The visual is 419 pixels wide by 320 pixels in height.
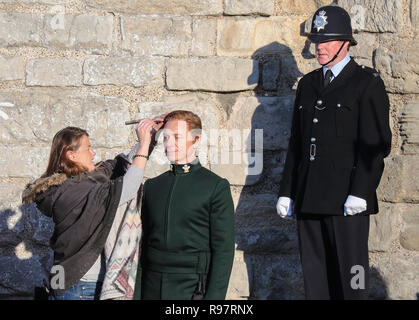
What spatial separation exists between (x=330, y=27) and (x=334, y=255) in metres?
1.09

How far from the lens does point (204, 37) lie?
391 centimetres

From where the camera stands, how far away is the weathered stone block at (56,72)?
156 inches

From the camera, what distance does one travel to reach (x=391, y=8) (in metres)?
3.68

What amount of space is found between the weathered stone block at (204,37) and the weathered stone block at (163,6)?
68mm

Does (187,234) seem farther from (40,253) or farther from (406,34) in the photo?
(406,34)

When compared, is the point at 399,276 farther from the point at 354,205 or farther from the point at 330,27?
the point at 330,27

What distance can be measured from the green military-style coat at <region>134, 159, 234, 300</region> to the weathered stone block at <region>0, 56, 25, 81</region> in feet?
5.02

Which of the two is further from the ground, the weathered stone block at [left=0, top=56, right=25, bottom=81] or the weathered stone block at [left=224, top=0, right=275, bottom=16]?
Result: the weathered stone block at [left=224, top=0, right=275, bottom=16]

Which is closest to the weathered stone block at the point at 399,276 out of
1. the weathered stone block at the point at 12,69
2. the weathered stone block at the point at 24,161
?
the weathered stone block at the point at 24,161

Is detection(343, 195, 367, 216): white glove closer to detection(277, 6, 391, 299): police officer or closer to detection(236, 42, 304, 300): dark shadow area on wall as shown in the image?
detection(277, 6, 391, 299): police officer

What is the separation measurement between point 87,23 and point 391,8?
5.64 feet

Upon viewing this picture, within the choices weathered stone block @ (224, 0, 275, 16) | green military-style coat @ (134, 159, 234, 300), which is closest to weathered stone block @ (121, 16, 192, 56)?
weathered stone block @ (224, 0, 275, 16)

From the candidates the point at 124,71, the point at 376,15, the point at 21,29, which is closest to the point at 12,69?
the point at 21,29

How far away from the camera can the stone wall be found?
3830 mm
